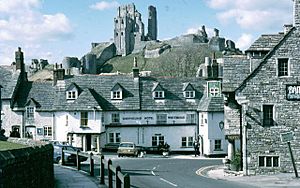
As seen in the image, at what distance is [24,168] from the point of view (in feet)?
41.9

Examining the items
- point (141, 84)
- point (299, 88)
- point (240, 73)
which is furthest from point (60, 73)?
point (299, 88)

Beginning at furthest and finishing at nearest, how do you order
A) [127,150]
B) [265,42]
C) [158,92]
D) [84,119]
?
[158,92] → [84,119] → [127,150] → [265,42]

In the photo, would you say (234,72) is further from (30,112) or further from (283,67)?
(30,112)

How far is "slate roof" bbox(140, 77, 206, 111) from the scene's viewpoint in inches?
2448

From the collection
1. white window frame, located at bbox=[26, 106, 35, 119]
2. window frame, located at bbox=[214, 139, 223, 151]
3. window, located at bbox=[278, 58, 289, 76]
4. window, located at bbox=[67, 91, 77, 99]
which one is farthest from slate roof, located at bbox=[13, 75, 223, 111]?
window, located at bbox=[278, 58, 289, 76]

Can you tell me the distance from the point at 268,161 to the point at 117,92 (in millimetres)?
28700

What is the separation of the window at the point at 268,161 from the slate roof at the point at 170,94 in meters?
25.8

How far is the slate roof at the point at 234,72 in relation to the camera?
39.4 metres

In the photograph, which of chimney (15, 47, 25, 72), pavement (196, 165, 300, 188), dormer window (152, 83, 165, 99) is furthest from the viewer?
chimney (15, 47, 25, 72)

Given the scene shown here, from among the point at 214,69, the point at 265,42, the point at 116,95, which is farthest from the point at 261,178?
the point at 116,95

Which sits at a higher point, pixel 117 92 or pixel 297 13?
pixel 297 13

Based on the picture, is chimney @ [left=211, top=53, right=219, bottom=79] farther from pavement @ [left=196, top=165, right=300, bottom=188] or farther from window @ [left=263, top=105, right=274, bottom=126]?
window @ [left=263, top=105, right=274, bottom=126]

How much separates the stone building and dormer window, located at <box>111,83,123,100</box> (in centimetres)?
2656

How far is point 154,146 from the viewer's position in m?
61.3
